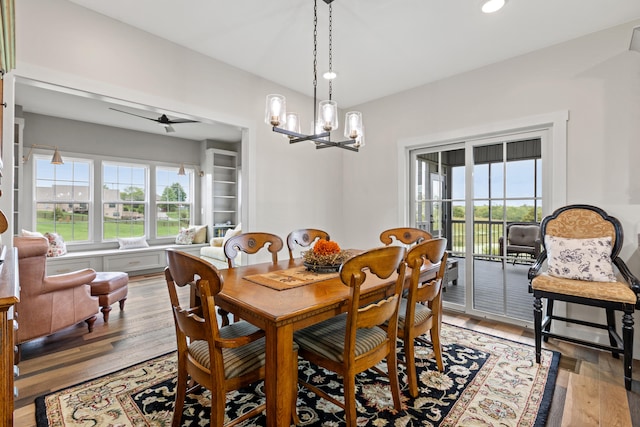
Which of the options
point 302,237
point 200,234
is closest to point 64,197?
point 200,234

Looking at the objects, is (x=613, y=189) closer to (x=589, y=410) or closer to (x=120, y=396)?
(x=589, y=410)

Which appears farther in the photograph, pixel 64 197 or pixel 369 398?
pixel 64 197

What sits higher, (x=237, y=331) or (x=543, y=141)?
(x=543, y=141)

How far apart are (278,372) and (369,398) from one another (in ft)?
2.97

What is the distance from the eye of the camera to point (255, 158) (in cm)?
354

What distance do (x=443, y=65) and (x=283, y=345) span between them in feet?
10.6

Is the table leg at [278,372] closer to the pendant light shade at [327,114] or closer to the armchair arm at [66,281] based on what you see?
the pendant light shade at [327,114]

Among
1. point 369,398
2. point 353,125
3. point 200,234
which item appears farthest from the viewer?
point 200,234

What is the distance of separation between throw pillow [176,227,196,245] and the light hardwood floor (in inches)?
113

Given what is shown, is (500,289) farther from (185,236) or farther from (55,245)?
(55,245)

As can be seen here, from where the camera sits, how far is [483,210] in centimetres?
343

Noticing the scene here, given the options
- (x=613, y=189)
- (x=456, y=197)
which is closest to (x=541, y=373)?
(x=613, y=189)

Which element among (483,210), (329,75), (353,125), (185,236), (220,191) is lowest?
(185,236)

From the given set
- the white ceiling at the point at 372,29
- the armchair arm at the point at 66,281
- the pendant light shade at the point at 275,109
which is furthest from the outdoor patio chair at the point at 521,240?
the armchair arm at the point at 66,281
